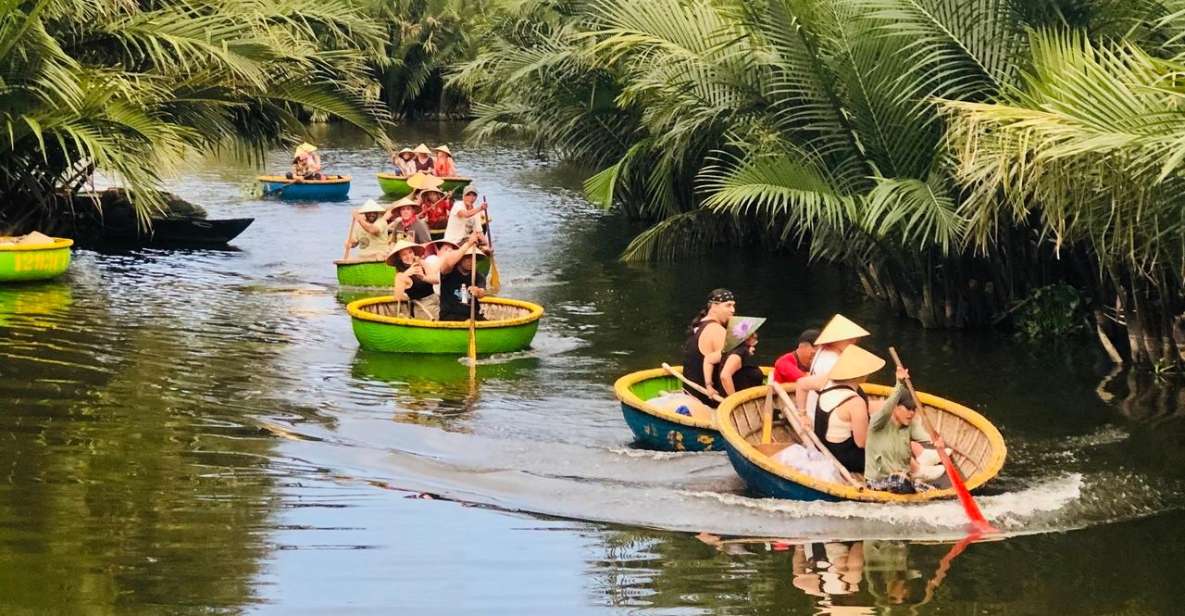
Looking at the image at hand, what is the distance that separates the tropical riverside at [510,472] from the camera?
8750mm

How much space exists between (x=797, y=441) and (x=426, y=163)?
26.0 m

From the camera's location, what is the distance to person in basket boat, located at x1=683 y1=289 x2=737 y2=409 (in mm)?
12992

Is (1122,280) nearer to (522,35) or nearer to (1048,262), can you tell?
(1048,262)

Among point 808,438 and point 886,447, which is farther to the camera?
point 808,438

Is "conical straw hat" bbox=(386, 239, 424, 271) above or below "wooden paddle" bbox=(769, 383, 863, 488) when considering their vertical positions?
above

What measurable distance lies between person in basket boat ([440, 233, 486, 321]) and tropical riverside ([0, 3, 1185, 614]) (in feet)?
2.39

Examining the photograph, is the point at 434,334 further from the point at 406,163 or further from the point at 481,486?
the point at 406,163

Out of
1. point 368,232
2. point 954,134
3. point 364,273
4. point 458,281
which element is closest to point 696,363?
point 954,134

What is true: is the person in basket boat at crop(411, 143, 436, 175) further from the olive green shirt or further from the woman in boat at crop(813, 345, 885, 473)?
the olive green shirt

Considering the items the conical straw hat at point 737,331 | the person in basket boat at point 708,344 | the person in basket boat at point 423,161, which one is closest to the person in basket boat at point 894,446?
the person in basket boat at point 708,344

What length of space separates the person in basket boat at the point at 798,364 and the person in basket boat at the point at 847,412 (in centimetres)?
130

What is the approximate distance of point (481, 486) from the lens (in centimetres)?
1135

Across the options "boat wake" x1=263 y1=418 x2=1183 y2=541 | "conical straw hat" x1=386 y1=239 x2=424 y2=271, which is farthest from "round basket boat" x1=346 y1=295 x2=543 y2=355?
"boat wake" x1=263 y1=418 x2=1183 y2=541

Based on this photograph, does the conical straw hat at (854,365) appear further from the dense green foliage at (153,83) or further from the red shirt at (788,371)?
the dense green foliage at (153,83)
